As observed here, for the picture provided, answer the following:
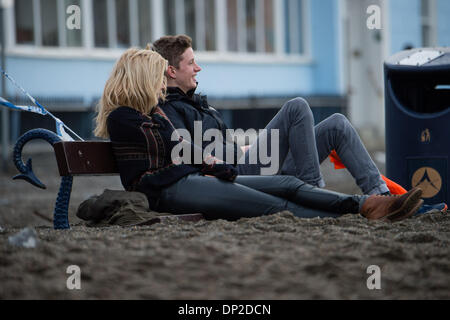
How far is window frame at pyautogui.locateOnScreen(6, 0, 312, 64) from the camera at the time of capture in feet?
37.4

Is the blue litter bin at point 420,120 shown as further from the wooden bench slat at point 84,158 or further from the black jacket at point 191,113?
the wooden bench slat at point 84,158

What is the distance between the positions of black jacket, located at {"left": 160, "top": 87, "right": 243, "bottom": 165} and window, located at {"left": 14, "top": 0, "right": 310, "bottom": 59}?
7.76m

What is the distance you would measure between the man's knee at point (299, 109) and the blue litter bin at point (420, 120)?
0.94 meters

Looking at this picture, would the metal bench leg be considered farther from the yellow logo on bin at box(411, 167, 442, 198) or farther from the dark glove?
the yellow logo on bin at box(411, 167, 442, 198)

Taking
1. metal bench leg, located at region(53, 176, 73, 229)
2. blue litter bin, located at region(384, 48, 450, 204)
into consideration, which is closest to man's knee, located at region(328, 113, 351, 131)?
blue litter bin, located at region(384, 48, 450, 204)

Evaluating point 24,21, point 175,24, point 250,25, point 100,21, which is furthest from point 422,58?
point 250,25

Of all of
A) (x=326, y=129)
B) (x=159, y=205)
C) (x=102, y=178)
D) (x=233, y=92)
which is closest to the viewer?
(x=159, y=205)
